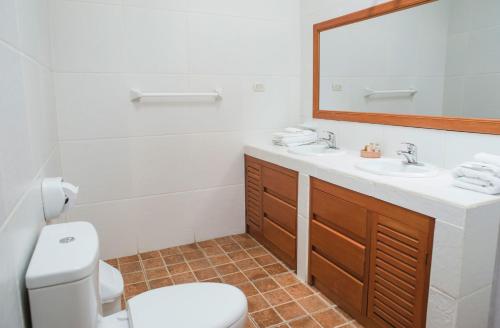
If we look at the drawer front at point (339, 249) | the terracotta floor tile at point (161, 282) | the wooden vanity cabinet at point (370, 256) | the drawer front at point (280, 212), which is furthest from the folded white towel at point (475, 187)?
the terracotta floor tile at point (161, 282)

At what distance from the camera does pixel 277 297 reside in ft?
6.98

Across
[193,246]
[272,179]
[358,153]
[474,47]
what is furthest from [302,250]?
[474,47]

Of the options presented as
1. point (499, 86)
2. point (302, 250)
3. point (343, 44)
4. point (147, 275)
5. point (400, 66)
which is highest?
point (343, 44)

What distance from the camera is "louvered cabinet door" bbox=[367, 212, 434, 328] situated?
1449 millimetres

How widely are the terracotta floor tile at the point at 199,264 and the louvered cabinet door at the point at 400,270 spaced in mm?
1155

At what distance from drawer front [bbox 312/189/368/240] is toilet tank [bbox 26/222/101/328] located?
1.20m

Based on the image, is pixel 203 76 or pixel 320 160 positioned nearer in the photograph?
pixel 320 160

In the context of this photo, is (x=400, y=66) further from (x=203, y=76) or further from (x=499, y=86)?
(x=203, y=76)

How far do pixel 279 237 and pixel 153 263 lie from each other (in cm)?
90

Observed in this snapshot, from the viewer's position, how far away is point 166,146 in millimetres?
2672

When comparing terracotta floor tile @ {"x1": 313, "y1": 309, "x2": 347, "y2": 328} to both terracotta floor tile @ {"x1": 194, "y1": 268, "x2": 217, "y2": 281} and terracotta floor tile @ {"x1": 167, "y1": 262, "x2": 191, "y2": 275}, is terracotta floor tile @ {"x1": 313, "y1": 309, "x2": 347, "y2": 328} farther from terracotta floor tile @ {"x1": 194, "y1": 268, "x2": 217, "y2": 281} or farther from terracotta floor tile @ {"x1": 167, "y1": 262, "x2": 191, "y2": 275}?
terracotta floor tile @ {"x1": 167, "y1": 262, "x2": 191, "y2": 275}

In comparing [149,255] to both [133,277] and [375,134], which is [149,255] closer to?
[133,277]

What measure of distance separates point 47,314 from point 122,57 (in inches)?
75.4

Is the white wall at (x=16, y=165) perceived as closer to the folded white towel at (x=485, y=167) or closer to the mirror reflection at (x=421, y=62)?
the folded white towel at (x=485, y=167)
